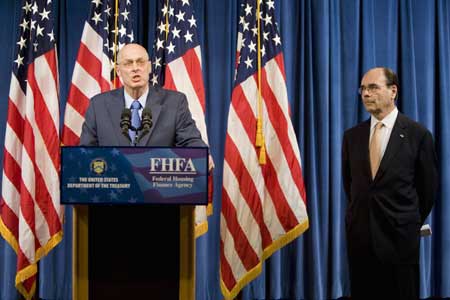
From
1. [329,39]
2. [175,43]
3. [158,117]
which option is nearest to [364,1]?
[329,39]

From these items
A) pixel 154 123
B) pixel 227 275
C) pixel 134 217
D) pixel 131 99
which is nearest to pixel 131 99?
pixel 131 99

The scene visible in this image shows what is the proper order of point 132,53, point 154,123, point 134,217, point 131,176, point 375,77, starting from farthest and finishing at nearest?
1. point 375,77
2. point 132,53
3. point 154,123
4. point 134,217
5. point 131,176

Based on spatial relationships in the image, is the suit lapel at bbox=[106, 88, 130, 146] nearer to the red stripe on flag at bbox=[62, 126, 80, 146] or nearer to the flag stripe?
the red stripe on flag at bbox=[62, 126, 80, 146]

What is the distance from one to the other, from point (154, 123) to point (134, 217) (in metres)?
0.59

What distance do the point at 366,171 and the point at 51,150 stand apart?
2.17 meters

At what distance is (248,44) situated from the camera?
366cm

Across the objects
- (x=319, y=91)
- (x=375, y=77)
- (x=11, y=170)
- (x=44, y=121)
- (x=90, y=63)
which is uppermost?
(x=90, y=63)

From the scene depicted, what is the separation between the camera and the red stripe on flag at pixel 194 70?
362 cm

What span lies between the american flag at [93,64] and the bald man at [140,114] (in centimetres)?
115

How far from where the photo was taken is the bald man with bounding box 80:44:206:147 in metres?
2.31

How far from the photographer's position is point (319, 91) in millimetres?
4234

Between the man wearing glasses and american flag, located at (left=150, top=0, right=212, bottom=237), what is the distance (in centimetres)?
123

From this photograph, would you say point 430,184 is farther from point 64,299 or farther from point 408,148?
point 64,299

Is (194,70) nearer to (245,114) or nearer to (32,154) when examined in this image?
(245,114)
